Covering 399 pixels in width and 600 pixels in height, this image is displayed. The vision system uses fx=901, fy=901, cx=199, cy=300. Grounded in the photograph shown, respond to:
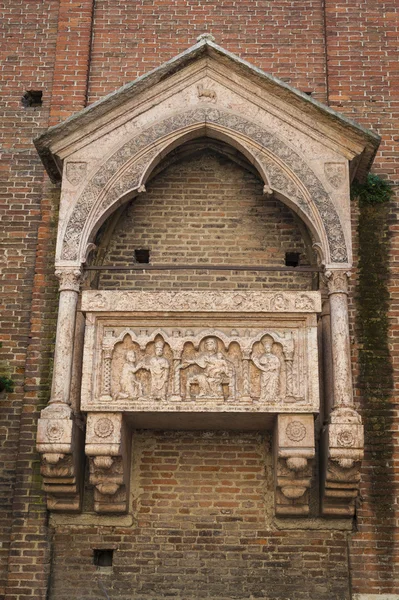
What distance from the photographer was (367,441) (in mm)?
8953

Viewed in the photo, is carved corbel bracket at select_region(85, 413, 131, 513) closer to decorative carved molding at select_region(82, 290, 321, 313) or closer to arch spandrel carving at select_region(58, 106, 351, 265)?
decorative carved molding at select_region(82, 290, 321, 313)

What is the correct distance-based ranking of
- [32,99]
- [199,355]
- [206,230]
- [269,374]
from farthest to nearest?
[32,99] → [206,230] → [199,355] → [269,374]

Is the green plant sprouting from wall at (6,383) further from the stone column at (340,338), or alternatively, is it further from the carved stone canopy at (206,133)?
the stone column at (340,338)

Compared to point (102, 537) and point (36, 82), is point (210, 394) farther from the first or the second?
point (36, 82)

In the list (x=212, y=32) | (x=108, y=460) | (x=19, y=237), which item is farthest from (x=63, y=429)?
(x=212, y=32)

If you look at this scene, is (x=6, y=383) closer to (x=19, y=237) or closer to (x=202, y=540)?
(x=19, y=237)

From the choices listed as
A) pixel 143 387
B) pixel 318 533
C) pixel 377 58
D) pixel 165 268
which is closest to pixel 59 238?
pixel 165 268

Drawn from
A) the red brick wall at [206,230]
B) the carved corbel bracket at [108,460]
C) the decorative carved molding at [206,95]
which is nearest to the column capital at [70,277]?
the red brick wall at [206,230]

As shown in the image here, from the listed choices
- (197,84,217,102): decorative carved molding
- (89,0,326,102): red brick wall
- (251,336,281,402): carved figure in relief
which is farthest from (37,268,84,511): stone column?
Result: (89,0,326,102): red brick wall

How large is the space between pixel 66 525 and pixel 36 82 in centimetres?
524

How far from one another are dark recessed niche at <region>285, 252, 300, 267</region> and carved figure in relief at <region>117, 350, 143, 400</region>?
222 cm

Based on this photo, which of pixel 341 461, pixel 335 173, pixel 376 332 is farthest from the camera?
pixel 376 332

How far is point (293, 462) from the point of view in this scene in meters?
8.21

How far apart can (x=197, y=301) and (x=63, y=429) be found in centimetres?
173
